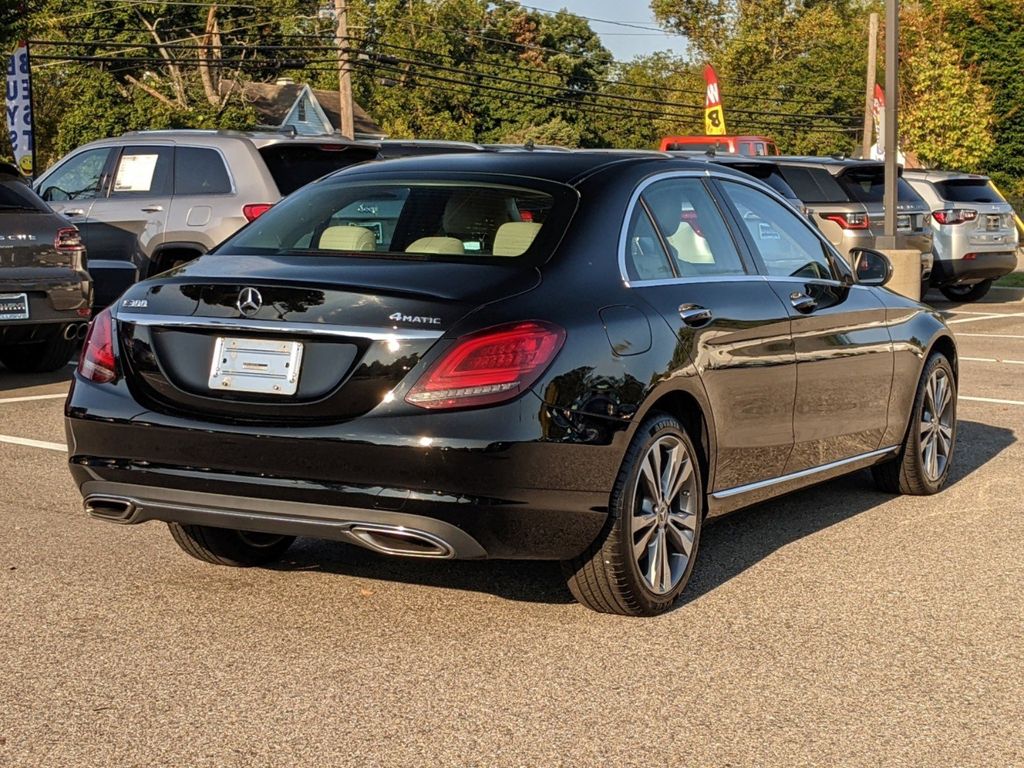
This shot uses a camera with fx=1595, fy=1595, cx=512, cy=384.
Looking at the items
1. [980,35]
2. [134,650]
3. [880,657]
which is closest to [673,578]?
[880,657]

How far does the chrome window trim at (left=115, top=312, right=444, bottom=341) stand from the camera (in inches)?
189

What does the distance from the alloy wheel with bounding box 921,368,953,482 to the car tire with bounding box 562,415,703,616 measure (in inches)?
95.0

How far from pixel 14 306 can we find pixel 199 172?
2823 millimetres

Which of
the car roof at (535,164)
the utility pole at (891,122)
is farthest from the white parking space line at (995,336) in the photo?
the car roof at (535,164)

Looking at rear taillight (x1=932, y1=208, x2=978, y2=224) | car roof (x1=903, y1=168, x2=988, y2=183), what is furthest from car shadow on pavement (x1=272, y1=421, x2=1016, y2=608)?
car roof (x1=903, y1=168, x2=988, y2=183)

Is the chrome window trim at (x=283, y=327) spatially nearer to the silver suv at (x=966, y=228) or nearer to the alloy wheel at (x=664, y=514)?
the alloy wheel at (x=664, y=514)

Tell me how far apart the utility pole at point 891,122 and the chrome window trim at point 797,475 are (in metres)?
10.8

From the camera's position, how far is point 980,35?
63.1 m

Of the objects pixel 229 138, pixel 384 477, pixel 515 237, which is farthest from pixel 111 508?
pixel 229 138

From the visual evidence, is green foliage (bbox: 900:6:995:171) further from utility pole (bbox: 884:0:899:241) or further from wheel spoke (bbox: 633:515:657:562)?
wheel spoke (bbox: 633:515:657:562)

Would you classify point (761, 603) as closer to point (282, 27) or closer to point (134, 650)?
point (134, 650)

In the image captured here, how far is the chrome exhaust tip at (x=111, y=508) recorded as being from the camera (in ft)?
17.0

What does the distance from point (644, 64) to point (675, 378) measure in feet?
338

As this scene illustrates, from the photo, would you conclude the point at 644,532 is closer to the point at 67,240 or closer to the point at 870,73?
the point at 67,240
